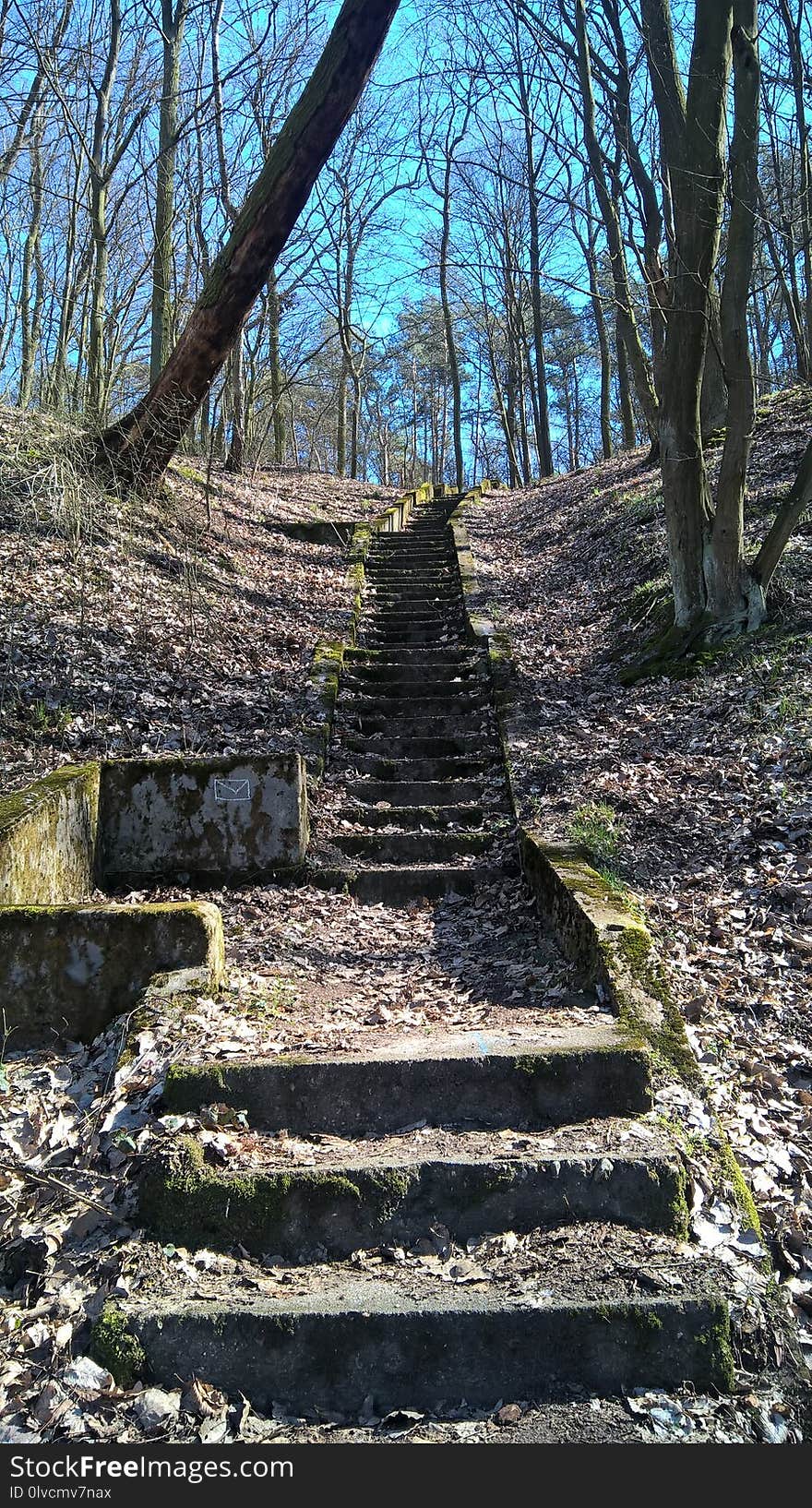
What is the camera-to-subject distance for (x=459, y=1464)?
6.72 feet

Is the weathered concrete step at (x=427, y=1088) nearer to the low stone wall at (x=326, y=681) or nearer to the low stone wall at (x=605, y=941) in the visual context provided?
the low stone wall at (x=605, y=941)

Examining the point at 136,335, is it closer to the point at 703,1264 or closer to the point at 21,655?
the point at 21,655

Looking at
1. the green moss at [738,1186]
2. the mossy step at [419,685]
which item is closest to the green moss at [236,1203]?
the green moss at [738,1186]

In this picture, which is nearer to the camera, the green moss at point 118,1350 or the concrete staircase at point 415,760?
the green moss at point 118,1350

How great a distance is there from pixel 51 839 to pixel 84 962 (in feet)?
3.77

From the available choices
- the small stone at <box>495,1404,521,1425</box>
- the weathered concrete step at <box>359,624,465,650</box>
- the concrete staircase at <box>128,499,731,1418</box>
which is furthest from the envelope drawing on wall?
the weathered concrete step at <box>359,624,465,650</box>

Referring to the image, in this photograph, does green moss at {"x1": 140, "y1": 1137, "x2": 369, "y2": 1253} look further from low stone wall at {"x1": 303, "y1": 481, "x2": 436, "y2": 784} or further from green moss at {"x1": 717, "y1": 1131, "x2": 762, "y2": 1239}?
low stone wall at {"x1": 303, "y1": 481, "x2": 436, "y2": 784}

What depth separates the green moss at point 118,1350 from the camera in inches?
89.3

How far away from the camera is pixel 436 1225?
269 centimetres

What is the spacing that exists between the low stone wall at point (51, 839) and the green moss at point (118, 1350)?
200cm

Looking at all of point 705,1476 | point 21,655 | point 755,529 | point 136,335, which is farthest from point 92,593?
point 705,1476

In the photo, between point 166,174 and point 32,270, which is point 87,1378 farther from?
point 32,270

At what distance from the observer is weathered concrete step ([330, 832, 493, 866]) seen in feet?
20.1

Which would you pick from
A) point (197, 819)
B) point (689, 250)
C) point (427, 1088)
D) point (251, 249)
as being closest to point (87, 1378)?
point (427, 1088)
